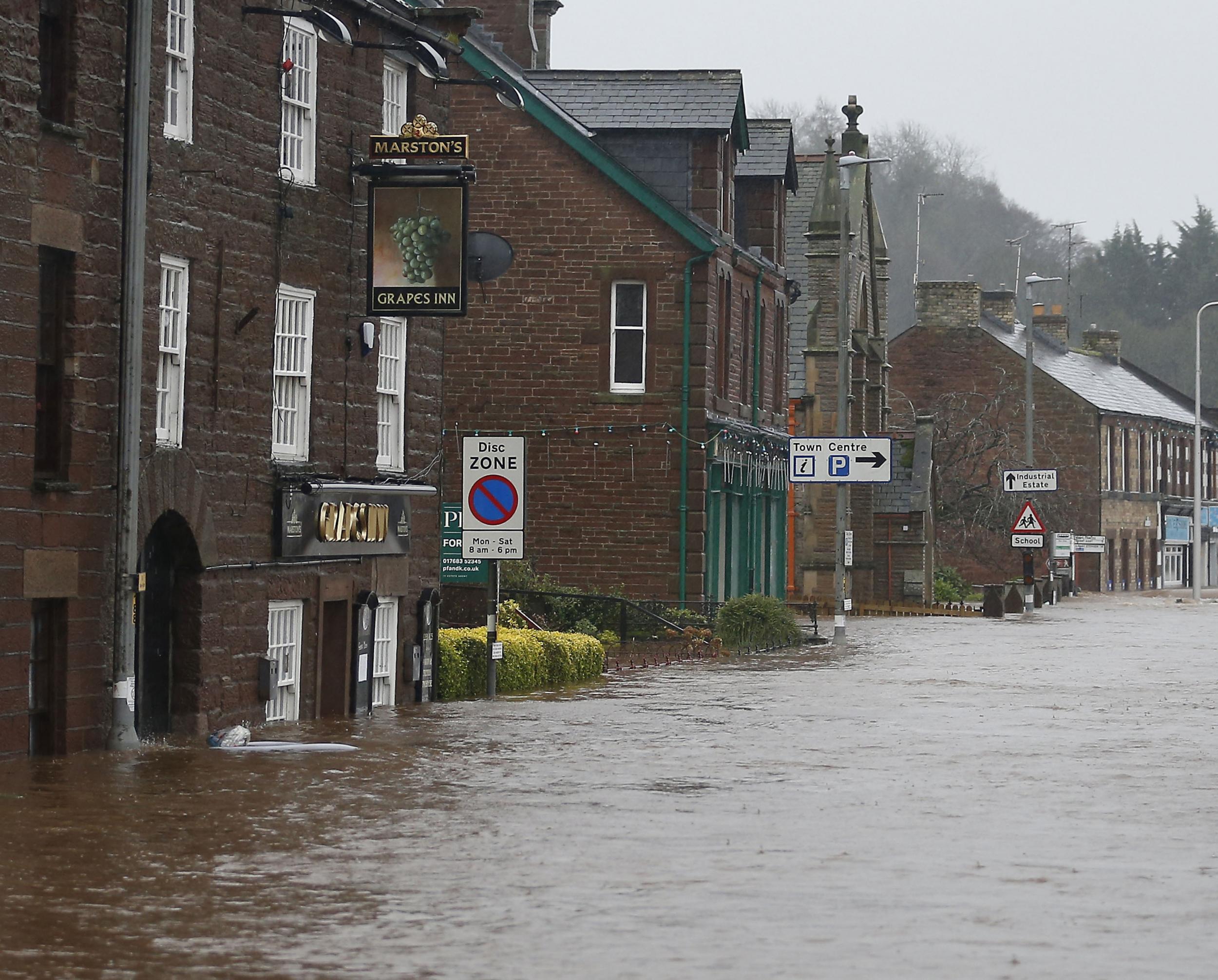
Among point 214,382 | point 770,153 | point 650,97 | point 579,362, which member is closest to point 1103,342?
point 770,153

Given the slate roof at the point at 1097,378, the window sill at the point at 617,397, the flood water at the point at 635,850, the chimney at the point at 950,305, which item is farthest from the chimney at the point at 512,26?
the slate roof at the point at 1097,378

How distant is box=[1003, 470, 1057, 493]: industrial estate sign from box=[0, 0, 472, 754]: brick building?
31858mm

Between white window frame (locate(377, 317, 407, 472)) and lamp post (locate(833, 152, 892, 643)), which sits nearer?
white window frame (locate(377, 317, 407, 472))

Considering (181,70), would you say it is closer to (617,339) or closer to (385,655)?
(385,655)

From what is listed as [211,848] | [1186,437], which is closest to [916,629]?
[211,848]

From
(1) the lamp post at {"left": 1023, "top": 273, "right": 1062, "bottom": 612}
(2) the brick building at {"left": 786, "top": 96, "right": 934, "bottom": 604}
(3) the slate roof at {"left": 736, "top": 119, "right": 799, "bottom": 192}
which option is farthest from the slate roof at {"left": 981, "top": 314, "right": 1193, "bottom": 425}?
(3) the slate roof at {"left": 736, "top": 119, "right": 799, "bottom": 192}

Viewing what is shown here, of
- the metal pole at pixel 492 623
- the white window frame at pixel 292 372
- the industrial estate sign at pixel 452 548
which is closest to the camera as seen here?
the white window frame at pixel 292 372

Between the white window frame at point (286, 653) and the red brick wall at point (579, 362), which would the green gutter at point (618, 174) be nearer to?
the red brick wall at point (579, 362)

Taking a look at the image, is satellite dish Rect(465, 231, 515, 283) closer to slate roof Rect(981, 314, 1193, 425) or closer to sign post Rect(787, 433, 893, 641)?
sign post Rect(787, 433, 893, 641)

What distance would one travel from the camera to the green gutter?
126 ft

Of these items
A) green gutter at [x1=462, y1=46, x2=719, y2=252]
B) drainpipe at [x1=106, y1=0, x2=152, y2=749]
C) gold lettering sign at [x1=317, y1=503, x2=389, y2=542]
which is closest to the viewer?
drainpipe at [x1=106, y1=0, x2=152, y2=749]

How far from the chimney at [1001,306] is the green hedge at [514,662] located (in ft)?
188

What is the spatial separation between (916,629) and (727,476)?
A: 7545 mm

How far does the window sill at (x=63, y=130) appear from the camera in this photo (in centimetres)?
1816
